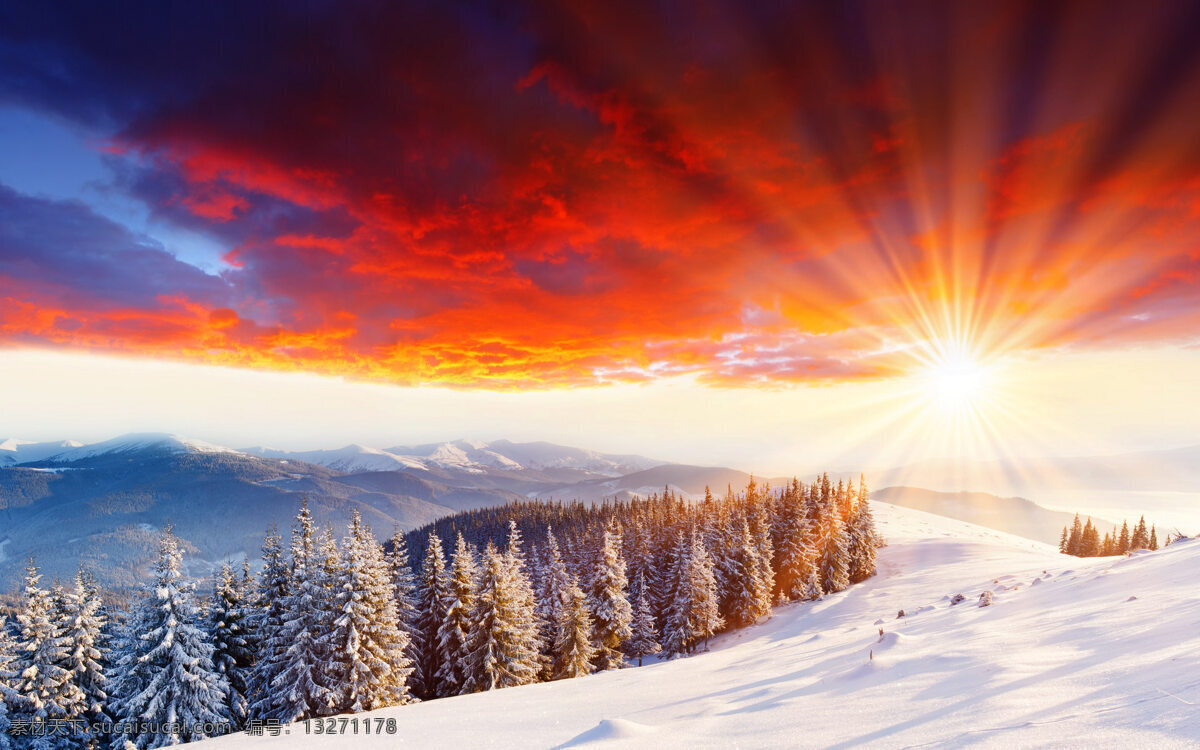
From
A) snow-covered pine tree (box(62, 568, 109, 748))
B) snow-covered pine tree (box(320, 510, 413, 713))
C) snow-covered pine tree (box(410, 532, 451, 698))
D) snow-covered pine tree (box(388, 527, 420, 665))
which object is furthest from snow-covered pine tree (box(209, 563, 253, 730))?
snow-covered pine tree (box(410, 532, 451, 698))

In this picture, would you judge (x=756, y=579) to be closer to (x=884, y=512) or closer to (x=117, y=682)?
(x=117, y=682)

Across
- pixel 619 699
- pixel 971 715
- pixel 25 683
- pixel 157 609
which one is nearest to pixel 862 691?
pixel 971 715

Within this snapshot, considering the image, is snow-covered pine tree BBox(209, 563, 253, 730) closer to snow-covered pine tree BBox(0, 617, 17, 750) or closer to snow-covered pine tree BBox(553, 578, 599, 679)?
snow-covered pine tree BBox(0, 617, 17, 750)

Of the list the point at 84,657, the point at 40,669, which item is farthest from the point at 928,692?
the point at 84,657

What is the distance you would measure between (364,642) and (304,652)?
10.4 feet

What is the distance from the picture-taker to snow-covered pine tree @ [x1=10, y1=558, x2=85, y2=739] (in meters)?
25.0

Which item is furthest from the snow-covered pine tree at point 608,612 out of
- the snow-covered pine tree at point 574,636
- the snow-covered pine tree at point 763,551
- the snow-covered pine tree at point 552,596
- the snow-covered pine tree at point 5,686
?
the snow-covered pine tree at point 5,686

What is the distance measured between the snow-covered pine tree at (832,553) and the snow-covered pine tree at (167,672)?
58490 mm

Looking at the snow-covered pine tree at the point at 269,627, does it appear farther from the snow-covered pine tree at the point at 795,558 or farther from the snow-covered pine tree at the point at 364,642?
the snow-covered pine tree at the point at 795,558

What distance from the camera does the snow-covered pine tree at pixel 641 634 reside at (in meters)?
44.8

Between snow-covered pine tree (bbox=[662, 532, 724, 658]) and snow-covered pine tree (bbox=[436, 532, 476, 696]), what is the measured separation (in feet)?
71.8

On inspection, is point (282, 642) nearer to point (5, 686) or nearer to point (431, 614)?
point (431, 614)

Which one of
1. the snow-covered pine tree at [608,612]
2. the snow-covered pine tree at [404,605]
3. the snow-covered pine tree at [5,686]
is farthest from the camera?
the snow-covered pine tree at [608,612]

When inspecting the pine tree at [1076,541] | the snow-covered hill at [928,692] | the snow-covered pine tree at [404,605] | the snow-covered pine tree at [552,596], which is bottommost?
the pine tree at [1076,541]
